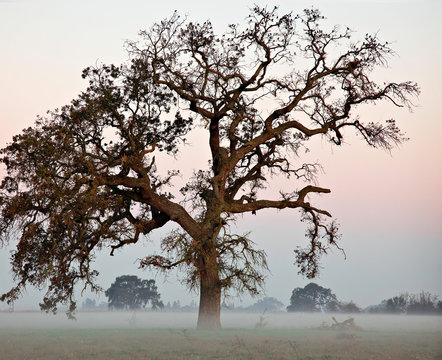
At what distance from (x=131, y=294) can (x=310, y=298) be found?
25.4 metres

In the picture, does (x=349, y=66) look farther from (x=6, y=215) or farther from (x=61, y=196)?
(x=6, y=215)

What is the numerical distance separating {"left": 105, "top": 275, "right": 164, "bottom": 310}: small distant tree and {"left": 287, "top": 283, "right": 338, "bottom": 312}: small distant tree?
19.6 m

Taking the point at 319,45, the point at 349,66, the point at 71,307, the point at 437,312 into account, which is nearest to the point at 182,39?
the point at 319,45

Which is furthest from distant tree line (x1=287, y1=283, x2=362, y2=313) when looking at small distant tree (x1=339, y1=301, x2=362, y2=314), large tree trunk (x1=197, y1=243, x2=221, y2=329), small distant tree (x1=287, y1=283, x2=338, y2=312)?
large tree trunk (x1=197, y1=243, x2=221, y2=329)

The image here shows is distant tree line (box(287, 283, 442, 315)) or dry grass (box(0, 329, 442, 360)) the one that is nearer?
dry grass (box(0, 329, 442, 360))

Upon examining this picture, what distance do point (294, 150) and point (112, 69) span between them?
10.7m

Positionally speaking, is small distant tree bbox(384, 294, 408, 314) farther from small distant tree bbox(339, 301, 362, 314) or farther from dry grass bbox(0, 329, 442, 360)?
dry grass bbox(0, 329, 442, 360)

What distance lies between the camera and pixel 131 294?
69.4 meters

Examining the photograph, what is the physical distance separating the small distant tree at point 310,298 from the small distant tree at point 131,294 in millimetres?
19581

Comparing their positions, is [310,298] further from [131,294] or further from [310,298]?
[131,294]

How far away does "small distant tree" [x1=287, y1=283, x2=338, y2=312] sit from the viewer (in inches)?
2768

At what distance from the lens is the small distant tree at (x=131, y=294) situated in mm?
69375

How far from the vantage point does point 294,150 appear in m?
27.5

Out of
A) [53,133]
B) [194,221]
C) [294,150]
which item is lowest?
[194,221]
